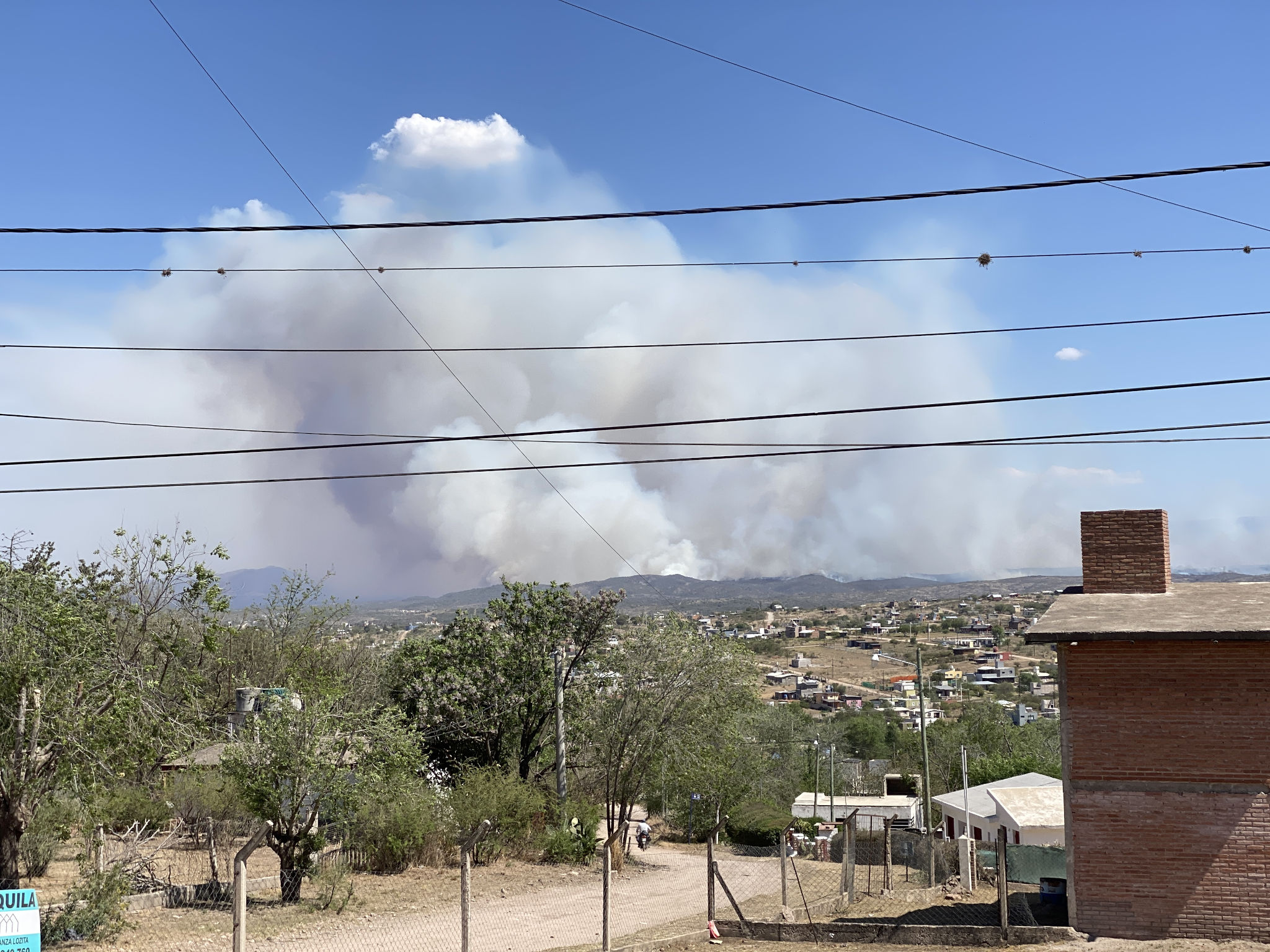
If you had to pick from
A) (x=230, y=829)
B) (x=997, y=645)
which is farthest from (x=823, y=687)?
(x=230, y=829)

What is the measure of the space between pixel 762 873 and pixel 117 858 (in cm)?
1817

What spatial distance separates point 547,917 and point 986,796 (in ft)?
75.1

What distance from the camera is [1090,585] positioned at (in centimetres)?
1947

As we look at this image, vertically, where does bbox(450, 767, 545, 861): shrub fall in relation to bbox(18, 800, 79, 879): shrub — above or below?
below

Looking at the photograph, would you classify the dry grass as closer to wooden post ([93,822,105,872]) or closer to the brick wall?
wooden post ([93,822,105,872])

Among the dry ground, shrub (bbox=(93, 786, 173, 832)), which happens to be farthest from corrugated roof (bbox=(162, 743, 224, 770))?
the dry ground

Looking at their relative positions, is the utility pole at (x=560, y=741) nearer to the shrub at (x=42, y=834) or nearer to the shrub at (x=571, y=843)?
the shrub at (x=571, y=843)

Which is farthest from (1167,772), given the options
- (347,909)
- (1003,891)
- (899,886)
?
(347,909)

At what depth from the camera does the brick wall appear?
15516 mm

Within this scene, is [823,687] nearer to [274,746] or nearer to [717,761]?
[717,761]

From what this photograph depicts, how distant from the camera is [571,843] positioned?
29.8 metres

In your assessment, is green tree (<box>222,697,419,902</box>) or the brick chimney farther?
green tree (<box>222,697,419,902</box>)

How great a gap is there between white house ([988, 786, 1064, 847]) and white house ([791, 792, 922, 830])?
18677 millimetres

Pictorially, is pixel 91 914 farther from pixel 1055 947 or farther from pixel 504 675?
pixel 504 675
